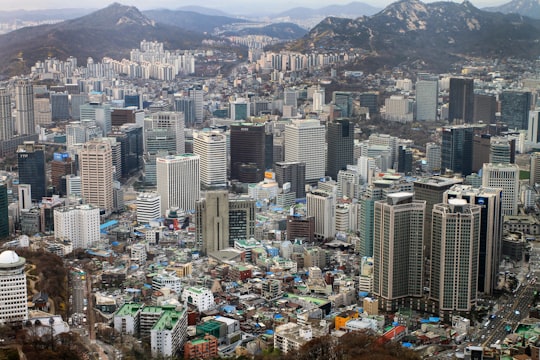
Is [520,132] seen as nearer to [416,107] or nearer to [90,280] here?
[416,107]

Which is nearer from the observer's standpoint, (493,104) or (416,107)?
(493,104)

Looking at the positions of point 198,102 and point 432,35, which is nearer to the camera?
point 198,102

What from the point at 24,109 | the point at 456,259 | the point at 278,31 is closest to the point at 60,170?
the point at 24,109

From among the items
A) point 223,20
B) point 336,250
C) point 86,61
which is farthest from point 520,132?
point 223,20

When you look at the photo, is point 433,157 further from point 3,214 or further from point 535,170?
point 3,214

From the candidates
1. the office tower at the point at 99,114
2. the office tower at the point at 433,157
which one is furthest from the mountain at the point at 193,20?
the office tower at the point at 433,157
